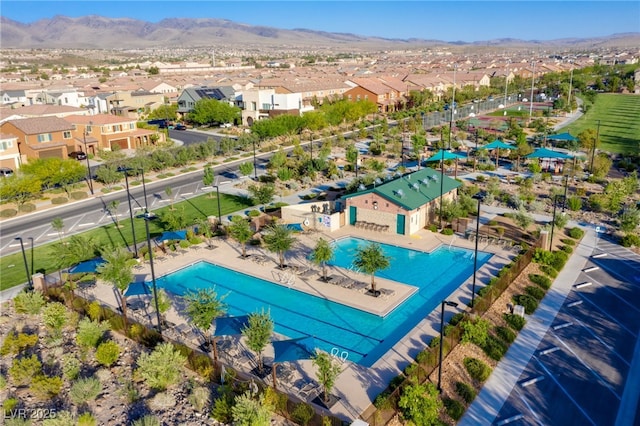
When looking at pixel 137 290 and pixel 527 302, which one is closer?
pixel 527 302

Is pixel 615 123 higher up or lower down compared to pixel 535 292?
higher up

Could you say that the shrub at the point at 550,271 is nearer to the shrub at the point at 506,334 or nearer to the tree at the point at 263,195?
the shrub at the point at 506,334

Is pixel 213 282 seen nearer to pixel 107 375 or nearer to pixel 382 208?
pixel 107 375

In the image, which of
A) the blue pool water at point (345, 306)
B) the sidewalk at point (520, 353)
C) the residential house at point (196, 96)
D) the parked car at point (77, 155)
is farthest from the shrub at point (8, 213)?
the residential house at point (196, 96)

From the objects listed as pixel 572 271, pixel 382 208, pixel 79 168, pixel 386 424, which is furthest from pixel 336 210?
pixel 79 168

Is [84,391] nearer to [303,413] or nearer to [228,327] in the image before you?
[228,327]

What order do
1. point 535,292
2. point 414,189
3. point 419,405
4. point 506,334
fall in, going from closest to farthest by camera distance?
point 419,405
point 506,334
point 535,292
point 414,189

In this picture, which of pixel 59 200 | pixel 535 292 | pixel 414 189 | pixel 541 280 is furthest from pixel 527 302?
pixel 59 200
